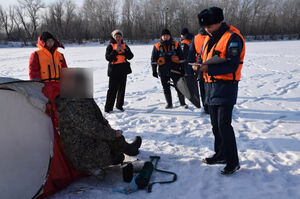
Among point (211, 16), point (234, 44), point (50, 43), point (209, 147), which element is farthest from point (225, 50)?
point (50, 43)

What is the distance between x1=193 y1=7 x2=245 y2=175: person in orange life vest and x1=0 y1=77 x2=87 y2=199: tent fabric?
1646 millimetres

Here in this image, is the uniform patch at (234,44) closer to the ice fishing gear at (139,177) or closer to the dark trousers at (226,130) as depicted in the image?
the dark trousers at (226,130)

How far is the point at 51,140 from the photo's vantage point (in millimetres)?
2336

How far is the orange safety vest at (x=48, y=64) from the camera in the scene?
153 inches

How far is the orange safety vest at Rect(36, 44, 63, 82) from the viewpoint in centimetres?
389

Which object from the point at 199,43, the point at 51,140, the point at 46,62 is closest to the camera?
the point at 51,140

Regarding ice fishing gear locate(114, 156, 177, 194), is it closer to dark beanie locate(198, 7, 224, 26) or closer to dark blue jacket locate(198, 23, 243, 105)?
dark blue jacket locate(198, 23, 243, 105)

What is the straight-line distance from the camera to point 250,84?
25.8 feet

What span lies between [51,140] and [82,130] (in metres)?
0.30

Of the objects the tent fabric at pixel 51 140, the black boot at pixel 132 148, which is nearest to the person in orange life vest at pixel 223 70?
the black boot at pixel 132 148

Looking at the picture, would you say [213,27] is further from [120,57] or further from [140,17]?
[140,17]

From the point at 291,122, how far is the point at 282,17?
5358 cm

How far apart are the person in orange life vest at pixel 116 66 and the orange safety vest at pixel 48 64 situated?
4.62ft

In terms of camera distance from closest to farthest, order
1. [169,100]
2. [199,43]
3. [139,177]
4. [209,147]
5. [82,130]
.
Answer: [82,130]
[139,177]
[199,43]
[209,147]
[169,100]
